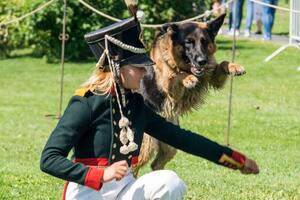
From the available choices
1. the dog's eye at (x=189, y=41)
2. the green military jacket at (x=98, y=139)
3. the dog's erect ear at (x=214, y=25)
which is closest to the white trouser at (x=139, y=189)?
the green military jacket at (x=98, y=139)

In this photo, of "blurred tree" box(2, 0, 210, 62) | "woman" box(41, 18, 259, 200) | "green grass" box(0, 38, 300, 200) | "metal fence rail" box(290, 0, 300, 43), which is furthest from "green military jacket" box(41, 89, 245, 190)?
"blurred tree" box(2, 0, 210, 62)

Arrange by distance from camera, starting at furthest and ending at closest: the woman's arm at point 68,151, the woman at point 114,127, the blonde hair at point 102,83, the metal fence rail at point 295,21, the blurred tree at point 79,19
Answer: the blurred tree at point 79,19 → the metal fence rail at point 295,21 → the blonde hair at point 102,83 → the woman at point 114,127 → the woman's arm at point 68,151

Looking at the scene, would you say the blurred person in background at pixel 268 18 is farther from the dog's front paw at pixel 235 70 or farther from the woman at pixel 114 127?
the woman at pixel 114 127

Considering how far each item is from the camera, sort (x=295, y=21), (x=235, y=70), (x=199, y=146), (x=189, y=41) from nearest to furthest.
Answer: (x=199, y=146) → (x=235, y=70) → (x=189, y=41) → (x=295, y=21)

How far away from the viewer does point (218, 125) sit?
39.2 ft

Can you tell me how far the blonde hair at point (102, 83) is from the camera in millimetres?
4934

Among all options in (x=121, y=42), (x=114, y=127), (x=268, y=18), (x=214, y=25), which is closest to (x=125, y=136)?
(x=114, y=127)

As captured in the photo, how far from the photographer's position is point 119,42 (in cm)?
486

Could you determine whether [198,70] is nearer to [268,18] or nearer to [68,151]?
[68,151]

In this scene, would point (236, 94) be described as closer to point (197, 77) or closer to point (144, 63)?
Answer: point (197, 77)

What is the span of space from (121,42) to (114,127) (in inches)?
20.5

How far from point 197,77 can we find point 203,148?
106 inches

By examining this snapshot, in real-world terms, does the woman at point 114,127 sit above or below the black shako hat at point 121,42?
below

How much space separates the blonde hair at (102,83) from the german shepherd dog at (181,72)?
110 inches
